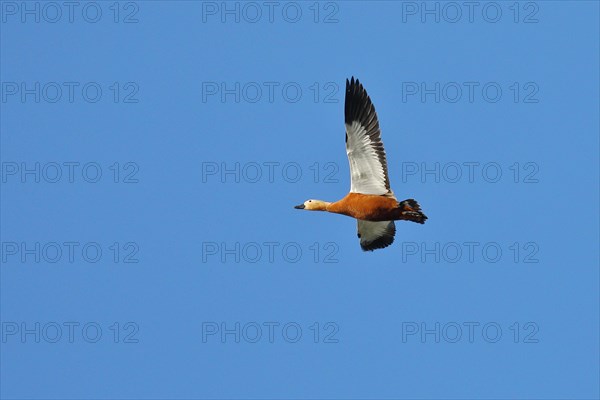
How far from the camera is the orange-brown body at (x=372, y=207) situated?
1315 inches

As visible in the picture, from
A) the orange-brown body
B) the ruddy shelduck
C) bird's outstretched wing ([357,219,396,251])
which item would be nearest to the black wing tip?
the ruddy shelduck

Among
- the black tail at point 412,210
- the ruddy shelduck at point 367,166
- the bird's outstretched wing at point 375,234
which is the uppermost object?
the ruddy shelduck at point 367,166

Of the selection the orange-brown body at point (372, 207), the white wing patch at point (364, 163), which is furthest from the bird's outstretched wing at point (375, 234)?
the white wing patch at point (364, 163)

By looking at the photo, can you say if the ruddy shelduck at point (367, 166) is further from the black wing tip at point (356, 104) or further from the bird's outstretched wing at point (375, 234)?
the bird's outstretched wing at point (375, 234)

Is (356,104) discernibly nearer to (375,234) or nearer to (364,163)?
(364,163)

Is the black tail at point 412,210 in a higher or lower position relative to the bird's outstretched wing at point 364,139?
lower

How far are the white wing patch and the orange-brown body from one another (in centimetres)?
26

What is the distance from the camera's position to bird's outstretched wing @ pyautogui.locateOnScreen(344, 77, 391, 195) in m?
33.5

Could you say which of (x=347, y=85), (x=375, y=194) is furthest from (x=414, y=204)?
(x=347, y=85)

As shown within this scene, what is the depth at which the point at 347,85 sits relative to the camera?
33719 millimetres

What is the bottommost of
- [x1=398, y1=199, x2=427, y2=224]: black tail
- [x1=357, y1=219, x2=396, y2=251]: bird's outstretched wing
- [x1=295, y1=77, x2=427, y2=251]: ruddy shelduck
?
[x1=357, y1=219, x2=396, y2=251]: bird's outstretched wing

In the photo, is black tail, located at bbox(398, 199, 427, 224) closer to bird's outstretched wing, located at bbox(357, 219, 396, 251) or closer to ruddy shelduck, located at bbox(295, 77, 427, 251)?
ruddy shelduck, located at bbox(295, 77, 427, 251)

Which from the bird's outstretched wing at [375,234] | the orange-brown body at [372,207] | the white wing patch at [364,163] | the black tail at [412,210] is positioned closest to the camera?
the black tail at [412,210]

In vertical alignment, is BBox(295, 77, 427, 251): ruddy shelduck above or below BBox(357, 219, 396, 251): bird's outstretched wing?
above
